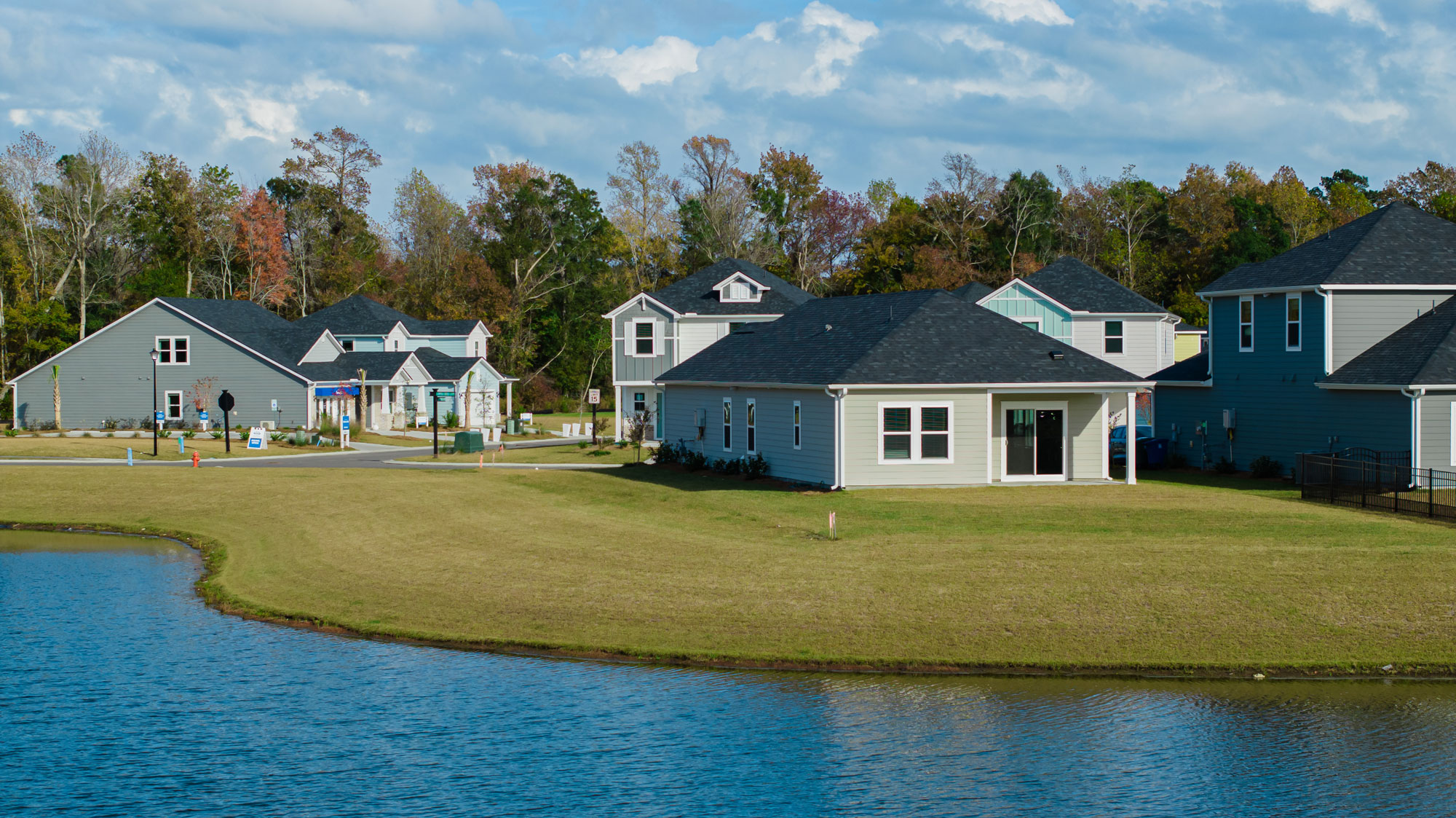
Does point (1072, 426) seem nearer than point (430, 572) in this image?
No

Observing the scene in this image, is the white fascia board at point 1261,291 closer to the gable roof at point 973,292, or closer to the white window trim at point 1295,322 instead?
the white window trim at point 1295,322

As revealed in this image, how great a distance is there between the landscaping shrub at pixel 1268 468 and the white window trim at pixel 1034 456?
6891 mm

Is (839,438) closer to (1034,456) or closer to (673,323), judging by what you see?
(1034,456)

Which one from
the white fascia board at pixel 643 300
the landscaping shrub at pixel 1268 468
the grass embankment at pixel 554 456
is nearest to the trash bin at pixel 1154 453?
the landscaping shrub at pixel 1268 468

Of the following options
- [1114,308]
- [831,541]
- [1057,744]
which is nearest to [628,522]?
[831,541]

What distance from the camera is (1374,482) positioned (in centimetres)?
3105

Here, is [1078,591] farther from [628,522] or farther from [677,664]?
[628,522]

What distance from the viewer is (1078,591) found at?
20984 mm

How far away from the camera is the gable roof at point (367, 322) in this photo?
252 ft

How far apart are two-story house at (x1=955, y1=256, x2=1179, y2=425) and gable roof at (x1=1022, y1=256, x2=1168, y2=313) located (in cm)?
3

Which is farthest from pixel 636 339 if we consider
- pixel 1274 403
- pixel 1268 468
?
pixel 1268 468

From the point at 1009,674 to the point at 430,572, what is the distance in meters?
12.0

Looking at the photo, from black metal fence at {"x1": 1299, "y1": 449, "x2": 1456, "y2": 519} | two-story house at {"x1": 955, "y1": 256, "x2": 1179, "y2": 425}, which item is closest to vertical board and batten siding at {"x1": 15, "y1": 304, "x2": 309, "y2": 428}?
two-story house at {"x1": 955, "y1": 256, "x2": 1179, "y2": 425}

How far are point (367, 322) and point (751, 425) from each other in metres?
46.7
